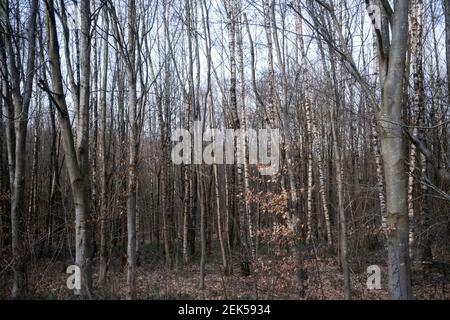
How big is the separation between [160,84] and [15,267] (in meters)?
12.7

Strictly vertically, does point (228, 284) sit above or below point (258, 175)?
below

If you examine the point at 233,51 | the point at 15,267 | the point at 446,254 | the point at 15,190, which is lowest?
the point at 446,254

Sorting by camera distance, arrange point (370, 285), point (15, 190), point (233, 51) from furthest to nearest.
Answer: point (233, 51), point (370, 285), point (15, 190)

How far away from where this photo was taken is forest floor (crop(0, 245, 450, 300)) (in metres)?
6.29

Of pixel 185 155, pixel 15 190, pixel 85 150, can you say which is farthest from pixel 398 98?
pixel 185 155

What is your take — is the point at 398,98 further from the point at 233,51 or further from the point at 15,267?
the point at 233,51

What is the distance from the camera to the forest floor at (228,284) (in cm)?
629

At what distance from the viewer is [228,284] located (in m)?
9.83

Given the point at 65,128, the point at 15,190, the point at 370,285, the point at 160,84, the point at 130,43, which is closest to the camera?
the point at 65,128

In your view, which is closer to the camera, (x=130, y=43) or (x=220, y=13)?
(x=130, y=43)

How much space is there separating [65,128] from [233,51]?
7340mm

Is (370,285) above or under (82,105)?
under

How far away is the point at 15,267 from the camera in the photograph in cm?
570
